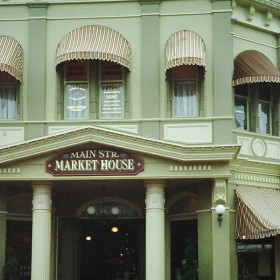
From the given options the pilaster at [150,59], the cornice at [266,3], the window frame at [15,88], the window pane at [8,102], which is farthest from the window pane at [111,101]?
the cornice at [266,3]

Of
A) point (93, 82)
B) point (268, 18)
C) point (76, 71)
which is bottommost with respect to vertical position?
point (93, 82)

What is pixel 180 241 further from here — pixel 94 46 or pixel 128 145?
pixel 94 46

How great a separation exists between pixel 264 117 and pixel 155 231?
6010mm

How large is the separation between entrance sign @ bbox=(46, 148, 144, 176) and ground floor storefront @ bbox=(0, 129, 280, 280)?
1.2 inches

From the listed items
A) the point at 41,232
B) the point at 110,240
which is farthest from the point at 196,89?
the point at 41,232

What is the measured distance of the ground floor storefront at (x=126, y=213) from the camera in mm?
21500

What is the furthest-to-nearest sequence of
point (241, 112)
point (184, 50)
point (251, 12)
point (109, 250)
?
point (109, 250) → point (241, 112) → point (251, 12) → point (184, 50)

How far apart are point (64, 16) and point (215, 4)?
4.76 meters

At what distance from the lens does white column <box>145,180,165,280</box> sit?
70.2ft

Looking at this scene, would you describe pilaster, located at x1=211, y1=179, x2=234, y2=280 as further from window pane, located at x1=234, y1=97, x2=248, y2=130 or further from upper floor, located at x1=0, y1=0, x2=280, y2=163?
window pane, located at x1=234, y1=97, x2=248, y2=130

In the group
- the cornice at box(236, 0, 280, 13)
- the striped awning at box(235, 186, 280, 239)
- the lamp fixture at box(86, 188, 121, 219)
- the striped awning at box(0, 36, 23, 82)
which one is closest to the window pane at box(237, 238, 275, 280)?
the striped awning at box(235, 186, 280, 239)

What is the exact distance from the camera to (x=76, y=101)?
23.2 m

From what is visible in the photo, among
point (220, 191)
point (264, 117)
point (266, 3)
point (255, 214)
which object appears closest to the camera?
point (255, 214)

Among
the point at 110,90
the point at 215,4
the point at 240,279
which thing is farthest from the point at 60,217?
the point at 215,4
